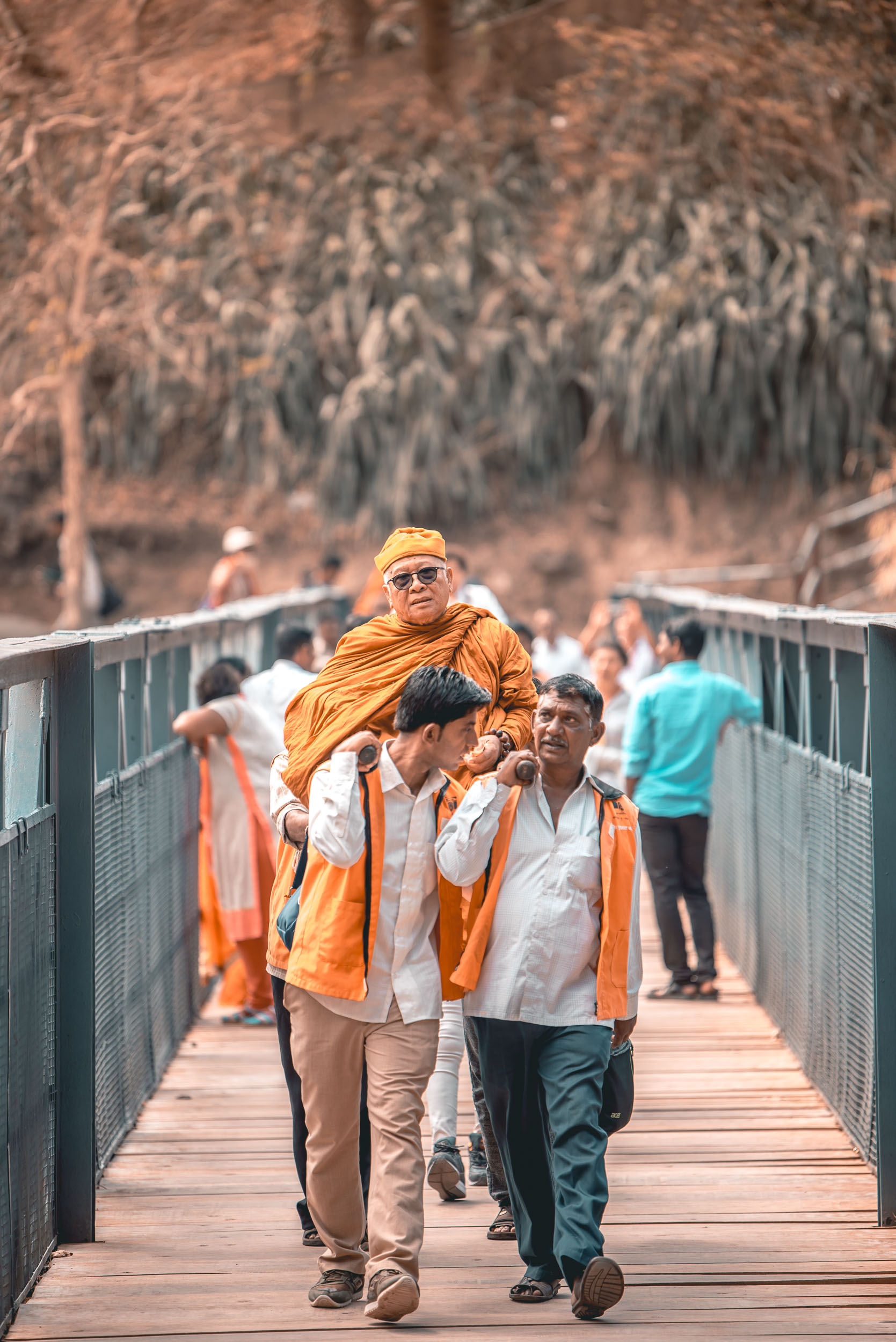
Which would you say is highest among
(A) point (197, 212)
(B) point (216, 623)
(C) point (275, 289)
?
(A) point (197, 212)

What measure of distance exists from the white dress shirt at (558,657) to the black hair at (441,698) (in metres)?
6.39

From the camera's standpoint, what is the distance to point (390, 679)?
142 inches

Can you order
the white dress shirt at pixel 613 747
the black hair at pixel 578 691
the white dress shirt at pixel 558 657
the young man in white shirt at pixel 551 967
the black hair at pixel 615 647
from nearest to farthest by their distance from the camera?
the young man in white shirt at pixel 551 967
the black hair at pixel 578 691
the white dress shirt at pixel 613 747
the black hair at pixel 615 647
the white dress shirt at pixel 558 657

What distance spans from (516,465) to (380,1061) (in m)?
19.3

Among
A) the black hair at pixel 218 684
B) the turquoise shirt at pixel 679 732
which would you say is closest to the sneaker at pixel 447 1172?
the black hair at pixel 218 684

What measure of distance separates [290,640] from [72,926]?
292 cm

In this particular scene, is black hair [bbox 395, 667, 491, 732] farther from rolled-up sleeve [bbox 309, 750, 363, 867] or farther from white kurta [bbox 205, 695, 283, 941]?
white kurta [bbox 205, 695, 283, 941]

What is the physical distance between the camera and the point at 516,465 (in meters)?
22.1

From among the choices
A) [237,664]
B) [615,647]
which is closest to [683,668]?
[615,647]

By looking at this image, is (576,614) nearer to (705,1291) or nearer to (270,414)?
(270,414)

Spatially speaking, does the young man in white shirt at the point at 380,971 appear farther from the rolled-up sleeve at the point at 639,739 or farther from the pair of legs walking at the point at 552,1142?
the rolled-up sleeve at the point at 639,739

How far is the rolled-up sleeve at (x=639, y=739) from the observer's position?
262 inches

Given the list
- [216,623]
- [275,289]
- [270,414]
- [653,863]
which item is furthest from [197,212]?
[653,863]

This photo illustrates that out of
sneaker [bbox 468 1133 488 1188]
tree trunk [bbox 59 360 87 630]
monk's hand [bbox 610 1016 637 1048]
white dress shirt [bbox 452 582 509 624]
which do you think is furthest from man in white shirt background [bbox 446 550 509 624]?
tree trunk [bbox 59 360 87 630]
